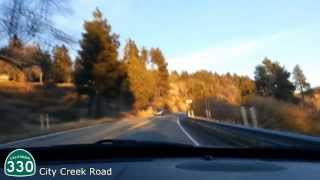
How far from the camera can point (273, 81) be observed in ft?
422

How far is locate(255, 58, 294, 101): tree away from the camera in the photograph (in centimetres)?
12262

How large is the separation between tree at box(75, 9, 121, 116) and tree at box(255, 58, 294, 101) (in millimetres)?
40970

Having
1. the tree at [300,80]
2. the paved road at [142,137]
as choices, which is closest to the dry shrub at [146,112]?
the tree at [300,80]

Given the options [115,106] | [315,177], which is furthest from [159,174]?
[115,106]

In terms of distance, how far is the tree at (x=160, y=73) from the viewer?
551ft

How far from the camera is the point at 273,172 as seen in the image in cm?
380

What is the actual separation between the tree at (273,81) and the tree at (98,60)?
40970mm

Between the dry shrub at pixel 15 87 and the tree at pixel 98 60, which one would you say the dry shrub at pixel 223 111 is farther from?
the dry shrub at pixel 15 87

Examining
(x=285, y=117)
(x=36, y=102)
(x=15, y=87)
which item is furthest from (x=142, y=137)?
(x=15, y=87)

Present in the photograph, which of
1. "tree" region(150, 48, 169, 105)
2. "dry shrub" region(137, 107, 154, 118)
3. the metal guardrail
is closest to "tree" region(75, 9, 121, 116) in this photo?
"dry shrub" region(137, 107, 154, 118)

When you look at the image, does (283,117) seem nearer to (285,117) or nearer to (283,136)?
(285,117)

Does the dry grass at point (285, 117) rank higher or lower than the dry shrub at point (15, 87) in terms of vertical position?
lower

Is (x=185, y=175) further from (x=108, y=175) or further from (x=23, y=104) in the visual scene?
(x=23, y=104)

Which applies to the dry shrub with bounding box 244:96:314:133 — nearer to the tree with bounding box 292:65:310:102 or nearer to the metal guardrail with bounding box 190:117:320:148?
the metal guardrail with bounding box 190:117:320:148
